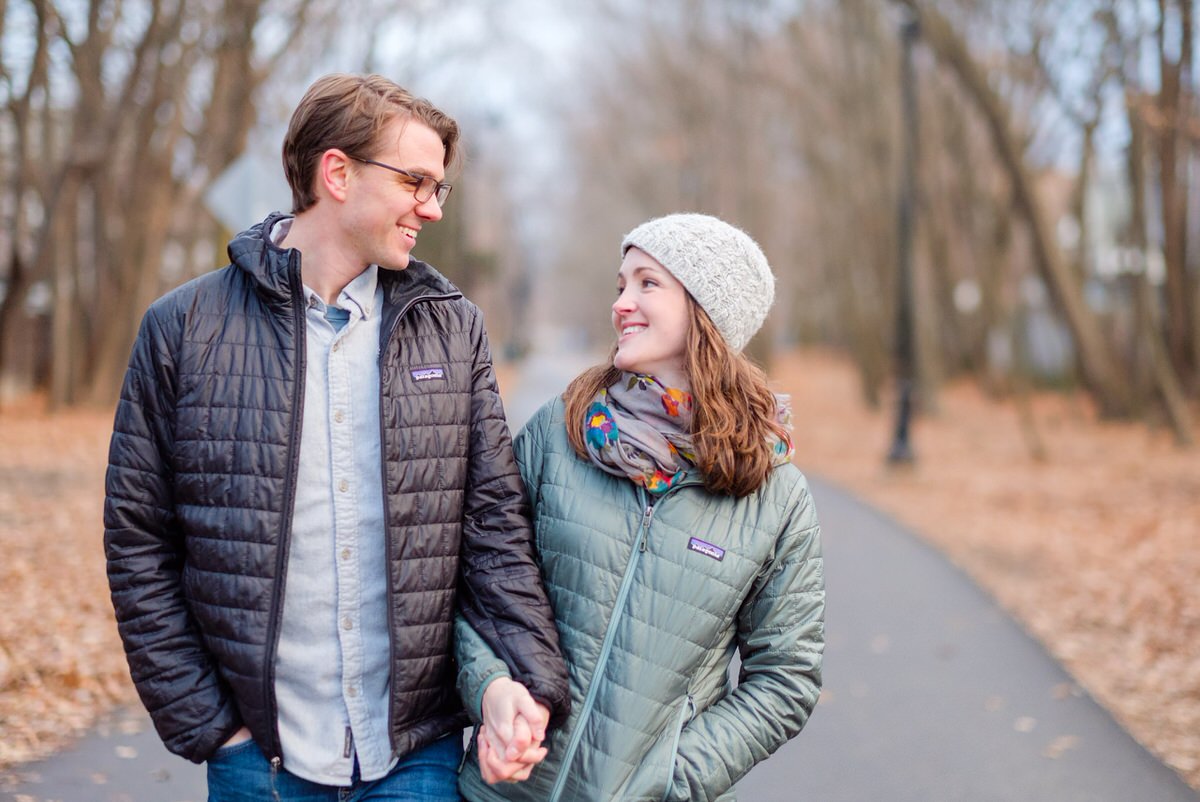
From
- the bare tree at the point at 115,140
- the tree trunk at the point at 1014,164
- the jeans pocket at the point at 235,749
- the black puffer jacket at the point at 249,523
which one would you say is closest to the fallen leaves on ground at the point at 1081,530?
the black puffer jacket at the point at 249,523

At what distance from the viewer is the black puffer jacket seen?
2.33 metres

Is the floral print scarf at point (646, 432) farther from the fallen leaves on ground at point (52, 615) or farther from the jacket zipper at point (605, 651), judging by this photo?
the fallen leaves on ground at point (52, 615)

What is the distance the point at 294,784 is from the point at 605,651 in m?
0.68

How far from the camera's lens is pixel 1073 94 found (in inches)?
814

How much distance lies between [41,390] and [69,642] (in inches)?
752

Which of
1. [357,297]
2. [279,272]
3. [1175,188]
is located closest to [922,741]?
[357,297]

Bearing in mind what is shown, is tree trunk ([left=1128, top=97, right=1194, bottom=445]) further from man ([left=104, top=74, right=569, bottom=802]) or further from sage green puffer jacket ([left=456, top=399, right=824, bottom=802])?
man ([left=104, top=74, right=569, bottom=802])

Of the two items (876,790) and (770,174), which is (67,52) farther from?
(770,174)

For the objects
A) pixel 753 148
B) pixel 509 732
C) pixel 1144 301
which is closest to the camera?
pixel 509 732

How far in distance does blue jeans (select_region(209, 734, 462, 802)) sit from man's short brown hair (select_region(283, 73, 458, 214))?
1.16 meters

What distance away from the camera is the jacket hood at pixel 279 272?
94.8 inches

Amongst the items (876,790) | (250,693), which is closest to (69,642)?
(876,790)

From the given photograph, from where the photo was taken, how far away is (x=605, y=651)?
8.11 ft

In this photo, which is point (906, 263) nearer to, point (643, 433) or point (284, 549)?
point (643, 433)
